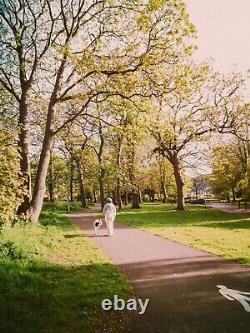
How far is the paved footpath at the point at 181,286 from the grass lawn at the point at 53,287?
1.90 feet

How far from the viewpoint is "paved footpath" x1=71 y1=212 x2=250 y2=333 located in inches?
267

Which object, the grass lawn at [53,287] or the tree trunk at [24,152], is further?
the tree trunk at [24,152]

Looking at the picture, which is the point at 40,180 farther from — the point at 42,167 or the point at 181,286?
the point at 181,286

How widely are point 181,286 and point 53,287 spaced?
305 centimetres

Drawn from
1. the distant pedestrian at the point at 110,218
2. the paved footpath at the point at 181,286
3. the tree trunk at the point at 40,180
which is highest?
the tree trunk at the point at 40,180

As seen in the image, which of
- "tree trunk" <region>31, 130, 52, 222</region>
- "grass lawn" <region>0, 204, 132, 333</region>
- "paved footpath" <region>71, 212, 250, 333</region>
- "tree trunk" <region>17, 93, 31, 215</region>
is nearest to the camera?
"paved footpath" <region>71, 212, 250, 333</region>

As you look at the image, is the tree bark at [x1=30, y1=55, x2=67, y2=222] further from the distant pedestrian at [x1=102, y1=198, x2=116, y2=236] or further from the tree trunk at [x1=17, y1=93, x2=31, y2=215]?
the distant pedestrian at [x1=102, y1=198, x2=116, y2=236]

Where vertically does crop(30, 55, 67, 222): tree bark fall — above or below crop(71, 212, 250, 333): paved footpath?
above

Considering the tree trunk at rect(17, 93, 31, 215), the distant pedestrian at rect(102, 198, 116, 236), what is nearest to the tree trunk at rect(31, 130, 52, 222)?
the tree trunk at rect(17, 93, 31, 215)

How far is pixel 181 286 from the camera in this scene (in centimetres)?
892

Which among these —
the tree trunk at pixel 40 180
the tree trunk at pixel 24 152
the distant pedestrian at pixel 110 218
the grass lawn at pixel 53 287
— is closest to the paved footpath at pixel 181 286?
the grass lawn at pixel 53 287

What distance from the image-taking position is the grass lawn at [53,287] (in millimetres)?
6998

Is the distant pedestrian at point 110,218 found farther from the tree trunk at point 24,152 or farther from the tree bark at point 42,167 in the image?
the tree trunk at point 24,152

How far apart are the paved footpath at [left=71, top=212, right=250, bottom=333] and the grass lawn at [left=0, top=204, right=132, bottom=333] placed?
0.58 m
